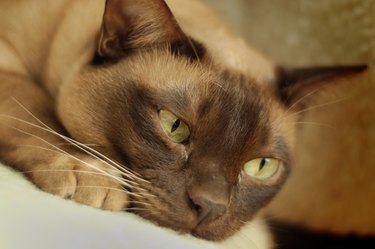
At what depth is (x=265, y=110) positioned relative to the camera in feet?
3.65

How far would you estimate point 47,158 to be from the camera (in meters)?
0.98

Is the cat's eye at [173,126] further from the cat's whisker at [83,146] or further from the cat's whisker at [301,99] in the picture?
the cat's whisker at [301,99]

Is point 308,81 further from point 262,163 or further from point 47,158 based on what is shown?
point 47,158

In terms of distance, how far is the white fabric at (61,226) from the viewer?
828mm

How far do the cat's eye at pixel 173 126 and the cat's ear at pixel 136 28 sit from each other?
0.15 metres

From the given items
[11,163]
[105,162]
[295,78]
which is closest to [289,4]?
[295,78]

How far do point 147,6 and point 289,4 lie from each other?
57 cm

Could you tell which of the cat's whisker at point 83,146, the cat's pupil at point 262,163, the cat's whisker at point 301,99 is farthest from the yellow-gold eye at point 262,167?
the cat's whisker at point 83,146

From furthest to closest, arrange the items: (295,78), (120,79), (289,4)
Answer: (289,4) → (295,78) → (120,79)

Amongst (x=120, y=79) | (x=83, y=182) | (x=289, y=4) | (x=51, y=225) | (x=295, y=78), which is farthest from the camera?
(x=289, y=4)

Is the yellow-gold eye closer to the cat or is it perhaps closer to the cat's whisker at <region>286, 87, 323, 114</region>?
the cat

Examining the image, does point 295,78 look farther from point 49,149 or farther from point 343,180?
point 49,149

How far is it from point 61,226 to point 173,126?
0.29 metres

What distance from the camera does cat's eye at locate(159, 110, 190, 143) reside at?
1015mm
